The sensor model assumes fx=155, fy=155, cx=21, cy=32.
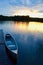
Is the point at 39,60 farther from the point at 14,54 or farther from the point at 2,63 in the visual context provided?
Result: the point at 2,63

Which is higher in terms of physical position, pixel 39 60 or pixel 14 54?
pixel 14 54

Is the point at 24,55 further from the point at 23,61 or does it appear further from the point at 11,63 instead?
the point at 11,63

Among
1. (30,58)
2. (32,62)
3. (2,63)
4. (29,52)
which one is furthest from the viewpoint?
(29,52)

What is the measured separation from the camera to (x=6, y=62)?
19.6m

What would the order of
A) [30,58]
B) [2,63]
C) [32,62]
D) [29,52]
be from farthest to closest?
[29,52] → [30,58] → [32,62] → [2,63]

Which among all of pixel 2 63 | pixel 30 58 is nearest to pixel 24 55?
pixel 30 58

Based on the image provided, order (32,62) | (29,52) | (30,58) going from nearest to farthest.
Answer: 1. (32,62)
2. (30,58)
3. (29,52)

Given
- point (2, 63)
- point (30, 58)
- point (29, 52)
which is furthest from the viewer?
point (29, 52)

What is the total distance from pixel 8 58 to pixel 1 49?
4796mm

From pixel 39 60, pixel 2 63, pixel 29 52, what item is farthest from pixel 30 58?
pixel 2 63

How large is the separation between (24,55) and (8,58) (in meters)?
3.09

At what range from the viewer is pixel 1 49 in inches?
1009

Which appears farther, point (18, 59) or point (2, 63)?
point (18, 59)

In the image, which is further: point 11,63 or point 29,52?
point 29,52
